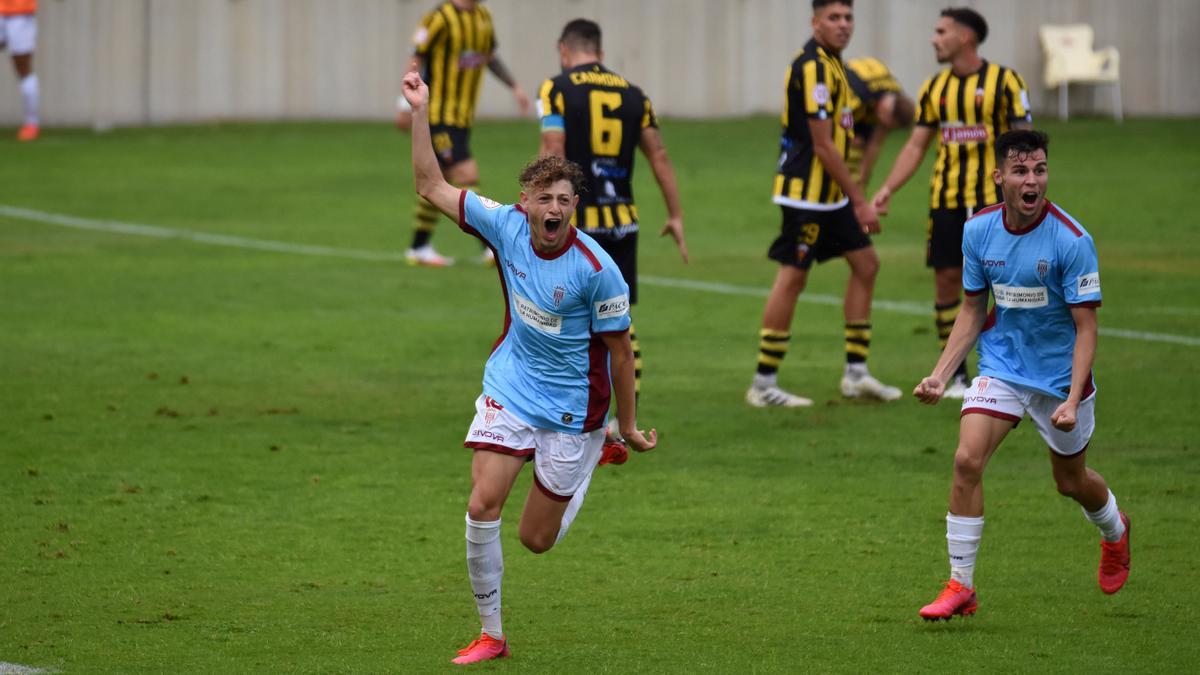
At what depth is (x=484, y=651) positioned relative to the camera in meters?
6.40

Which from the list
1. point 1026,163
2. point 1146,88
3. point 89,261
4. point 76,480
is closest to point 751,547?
point 1026,163

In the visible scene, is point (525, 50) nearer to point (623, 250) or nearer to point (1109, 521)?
point (623, 250)

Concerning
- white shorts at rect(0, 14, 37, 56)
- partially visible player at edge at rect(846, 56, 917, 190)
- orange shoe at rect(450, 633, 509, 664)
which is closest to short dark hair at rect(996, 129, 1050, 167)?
orange shoe at rect(450, 633, 509, 664)

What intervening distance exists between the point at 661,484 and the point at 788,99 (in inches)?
117

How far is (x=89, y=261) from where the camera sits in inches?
682

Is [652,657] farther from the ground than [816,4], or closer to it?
closer to it

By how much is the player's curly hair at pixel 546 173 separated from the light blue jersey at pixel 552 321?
24 cm

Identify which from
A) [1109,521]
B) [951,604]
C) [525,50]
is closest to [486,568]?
[951,604]

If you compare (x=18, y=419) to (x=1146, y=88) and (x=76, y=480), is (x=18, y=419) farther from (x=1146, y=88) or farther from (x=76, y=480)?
(x=1146, y=88)

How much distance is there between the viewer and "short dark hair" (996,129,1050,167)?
682 cm

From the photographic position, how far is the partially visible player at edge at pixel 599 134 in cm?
1011

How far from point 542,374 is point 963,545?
5.60 ft

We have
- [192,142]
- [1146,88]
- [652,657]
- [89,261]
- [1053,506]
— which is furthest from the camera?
[1146,88]

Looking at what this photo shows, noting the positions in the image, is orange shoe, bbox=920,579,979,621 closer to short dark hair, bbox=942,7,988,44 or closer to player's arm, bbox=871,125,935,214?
player's arm, bbox=871,125,935,214
